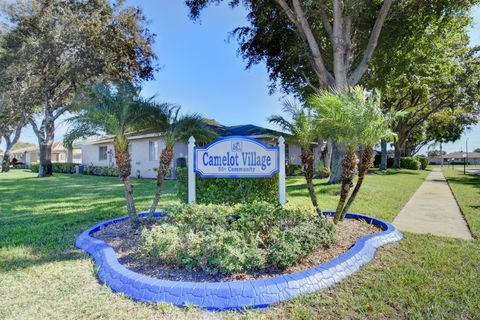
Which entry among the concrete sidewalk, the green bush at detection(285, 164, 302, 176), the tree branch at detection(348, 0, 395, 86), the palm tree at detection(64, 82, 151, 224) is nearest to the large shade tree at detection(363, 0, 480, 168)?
the tree branch at detection(348, 0, 395, 86)

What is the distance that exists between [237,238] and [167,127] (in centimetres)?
341

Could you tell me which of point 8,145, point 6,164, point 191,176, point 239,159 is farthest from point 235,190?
point 8,145

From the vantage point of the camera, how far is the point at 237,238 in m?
4.28

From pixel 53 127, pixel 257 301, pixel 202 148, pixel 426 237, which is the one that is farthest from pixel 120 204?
pixel 53 127

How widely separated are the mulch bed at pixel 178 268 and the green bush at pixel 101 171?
17625 millimetres

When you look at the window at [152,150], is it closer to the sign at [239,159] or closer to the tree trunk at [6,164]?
the sign at [239,159]

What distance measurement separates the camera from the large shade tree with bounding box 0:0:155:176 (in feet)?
59.3

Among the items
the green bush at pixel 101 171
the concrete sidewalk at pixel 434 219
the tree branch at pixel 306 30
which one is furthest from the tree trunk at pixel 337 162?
the green bush at pixel 101 171

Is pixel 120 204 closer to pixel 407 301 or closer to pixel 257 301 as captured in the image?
pixel 257 301

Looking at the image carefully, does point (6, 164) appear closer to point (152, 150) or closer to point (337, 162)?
point (152, 150)

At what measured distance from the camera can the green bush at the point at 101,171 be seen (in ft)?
75.8

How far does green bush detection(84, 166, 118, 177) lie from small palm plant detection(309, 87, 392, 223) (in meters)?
19.9

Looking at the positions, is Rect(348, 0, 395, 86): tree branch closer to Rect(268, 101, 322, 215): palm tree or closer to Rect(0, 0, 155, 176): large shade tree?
Rect(268, 101, 322, 215): palm tree

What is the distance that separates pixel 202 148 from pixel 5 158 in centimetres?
3549
